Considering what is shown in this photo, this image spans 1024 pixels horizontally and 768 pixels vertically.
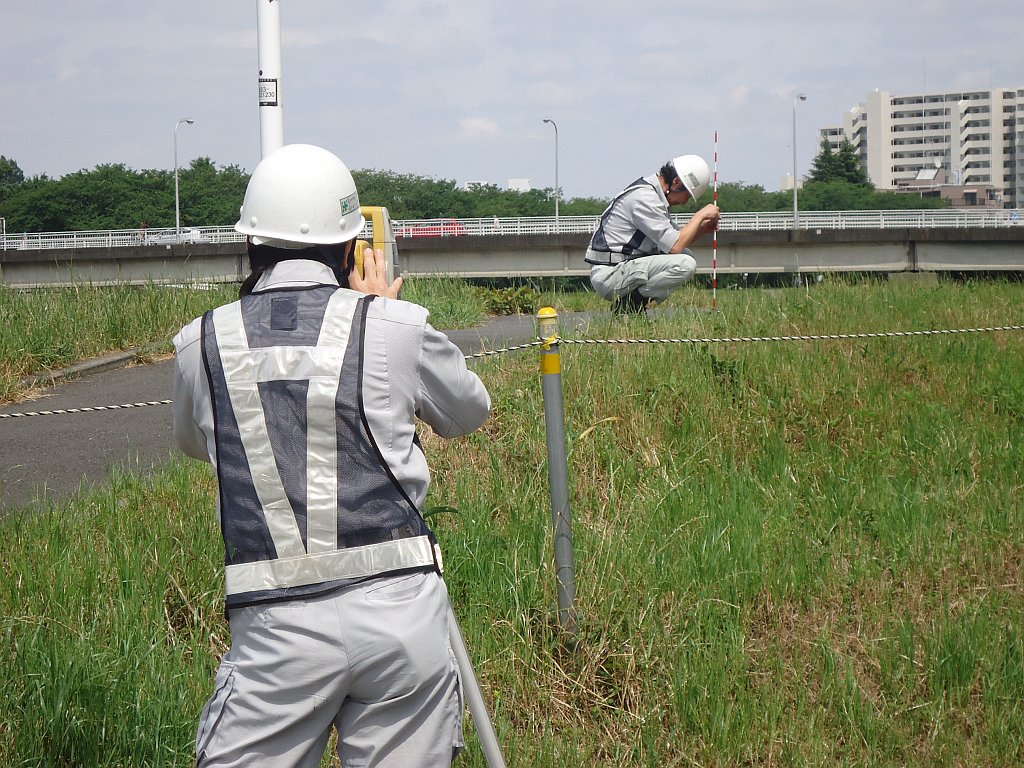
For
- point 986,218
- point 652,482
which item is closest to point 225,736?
point 652,482

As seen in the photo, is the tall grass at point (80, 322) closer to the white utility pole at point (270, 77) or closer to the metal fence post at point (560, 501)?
the white utility pole at point (270, 77)

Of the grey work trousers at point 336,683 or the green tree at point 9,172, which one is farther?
the green tree at point 9,172

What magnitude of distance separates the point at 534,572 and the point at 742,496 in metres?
1.84

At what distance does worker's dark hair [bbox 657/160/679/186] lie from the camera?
34.0ft

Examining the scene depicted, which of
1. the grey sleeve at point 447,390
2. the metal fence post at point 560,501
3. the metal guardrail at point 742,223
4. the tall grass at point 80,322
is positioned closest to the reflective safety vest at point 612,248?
the tall grass at point 80,322

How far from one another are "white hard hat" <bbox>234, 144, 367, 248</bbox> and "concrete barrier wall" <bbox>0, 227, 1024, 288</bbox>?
93.7ft

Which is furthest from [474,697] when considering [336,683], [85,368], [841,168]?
[841,168]

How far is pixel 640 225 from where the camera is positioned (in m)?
10.4

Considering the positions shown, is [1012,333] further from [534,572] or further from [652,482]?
[534,572]

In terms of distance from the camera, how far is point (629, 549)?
5074mm

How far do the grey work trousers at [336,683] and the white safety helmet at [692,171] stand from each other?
27.5ft

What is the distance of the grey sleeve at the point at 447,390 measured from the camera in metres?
2.61

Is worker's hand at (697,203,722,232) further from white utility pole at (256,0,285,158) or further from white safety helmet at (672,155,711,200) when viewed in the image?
white utility pole at (256,0,285,158)

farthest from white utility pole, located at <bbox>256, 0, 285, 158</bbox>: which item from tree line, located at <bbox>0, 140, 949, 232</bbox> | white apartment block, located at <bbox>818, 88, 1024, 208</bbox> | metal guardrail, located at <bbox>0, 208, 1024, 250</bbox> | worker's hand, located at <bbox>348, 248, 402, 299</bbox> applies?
white apartment block, located at <bbox>818, 88, 1024, 208</bbox>
